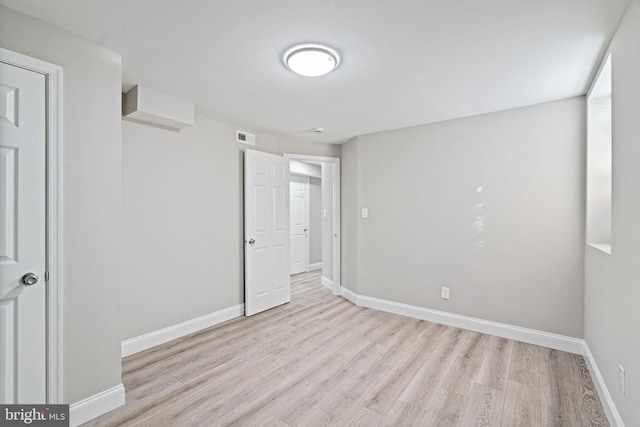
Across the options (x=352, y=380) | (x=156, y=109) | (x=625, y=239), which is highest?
(x=156, y=109)

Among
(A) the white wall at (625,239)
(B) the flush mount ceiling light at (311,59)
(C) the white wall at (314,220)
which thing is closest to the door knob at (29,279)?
(B) the flush mount ceiling light at (311,59)

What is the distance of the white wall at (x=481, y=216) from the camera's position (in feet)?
9.09

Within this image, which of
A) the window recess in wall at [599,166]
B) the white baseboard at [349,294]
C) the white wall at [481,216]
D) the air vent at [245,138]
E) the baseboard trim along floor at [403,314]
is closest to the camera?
the baseboard trim along floor at [403,314]

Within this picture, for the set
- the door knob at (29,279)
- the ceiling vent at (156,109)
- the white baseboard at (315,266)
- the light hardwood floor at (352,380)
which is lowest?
the light hardwood floor at (352,380)

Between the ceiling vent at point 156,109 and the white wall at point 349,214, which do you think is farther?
the white wall at point 349,214

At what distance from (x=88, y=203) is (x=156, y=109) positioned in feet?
3.80

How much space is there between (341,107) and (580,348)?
317cm

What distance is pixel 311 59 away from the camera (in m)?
1.98

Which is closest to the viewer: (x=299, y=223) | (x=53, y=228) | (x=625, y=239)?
(x=625, y=239)

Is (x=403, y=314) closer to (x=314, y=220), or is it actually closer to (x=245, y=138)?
(x=245, y=138)

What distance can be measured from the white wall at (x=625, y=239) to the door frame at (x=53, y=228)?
3.03 meters

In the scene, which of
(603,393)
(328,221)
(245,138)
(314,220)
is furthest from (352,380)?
(314,220)

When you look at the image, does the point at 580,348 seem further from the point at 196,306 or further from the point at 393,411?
the point at 196,306
